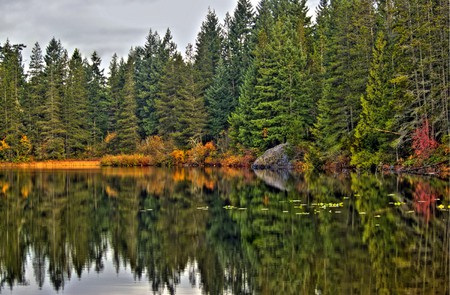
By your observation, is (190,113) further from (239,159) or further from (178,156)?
(239,159)

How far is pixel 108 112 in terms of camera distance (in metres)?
88.8

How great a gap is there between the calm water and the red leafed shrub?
47.8 ft

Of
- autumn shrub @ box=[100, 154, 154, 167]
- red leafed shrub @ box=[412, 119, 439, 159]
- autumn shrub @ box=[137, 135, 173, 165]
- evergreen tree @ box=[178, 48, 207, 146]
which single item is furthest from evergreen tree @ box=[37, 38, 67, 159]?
red leafed shrub @ box=[412, 119, 439, 159]

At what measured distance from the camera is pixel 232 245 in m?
14.4

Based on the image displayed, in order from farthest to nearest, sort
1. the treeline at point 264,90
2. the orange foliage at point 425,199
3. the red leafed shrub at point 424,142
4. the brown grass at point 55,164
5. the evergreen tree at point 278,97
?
1. the brown grass at point 55,164
2. the evergreen tree at point 278,97
3. the treeline at point 264,90
4. the red leafed shrub at point 424,142
5. the orange foliage at point 425,199

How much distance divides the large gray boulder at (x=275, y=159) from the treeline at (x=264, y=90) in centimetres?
149

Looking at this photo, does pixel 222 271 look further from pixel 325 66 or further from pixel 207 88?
pixel 207 88

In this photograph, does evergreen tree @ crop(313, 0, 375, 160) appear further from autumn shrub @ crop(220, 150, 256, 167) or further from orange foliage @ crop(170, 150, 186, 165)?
orange foliage @ crop(170, 150, 186, 165)

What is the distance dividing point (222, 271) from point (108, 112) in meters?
80.0

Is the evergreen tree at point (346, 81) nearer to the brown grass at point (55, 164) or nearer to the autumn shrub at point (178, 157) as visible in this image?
the autumn shrub at point (178, 157)

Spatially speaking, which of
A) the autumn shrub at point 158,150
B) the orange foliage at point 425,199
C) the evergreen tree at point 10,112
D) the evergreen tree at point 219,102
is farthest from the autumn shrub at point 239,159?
the orange foliage at point 425,199

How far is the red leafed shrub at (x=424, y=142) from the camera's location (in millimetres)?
39250

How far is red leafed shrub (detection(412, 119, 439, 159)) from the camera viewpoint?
1545 inches

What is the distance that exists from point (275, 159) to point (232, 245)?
146ft
